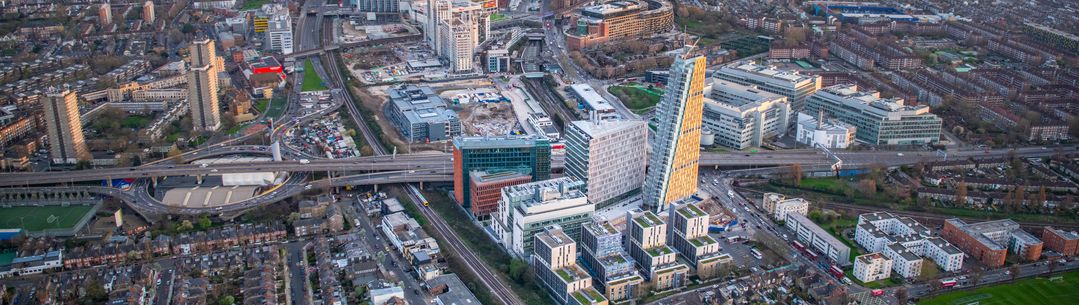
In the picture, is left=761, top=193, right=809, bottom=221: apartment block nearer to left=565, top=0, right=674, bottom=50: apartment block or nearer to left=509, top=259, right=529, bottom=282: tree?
left=509, top=259, right=529, bottom=282: tree

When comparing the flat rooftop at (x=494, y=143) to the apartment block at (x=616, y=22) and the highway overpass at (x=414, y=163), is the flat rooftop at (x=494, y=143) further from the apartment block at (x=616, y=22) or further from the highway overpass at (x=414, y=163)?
the apartment block at (x=616, y=22)

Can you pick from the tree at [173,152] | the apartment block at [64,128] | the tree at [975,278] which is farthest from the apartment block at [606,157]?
the apartment block at [64,128]

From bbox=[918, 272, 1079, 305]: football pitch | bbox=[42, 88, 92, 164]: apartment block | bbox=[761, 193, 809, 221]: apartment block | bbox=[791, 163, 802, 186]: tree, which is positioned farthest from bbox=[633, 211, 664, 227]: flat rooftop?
bbox=[42, 88, 92, 164]: apartment block

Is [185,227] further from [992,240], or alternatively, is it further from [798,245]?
[992,240]

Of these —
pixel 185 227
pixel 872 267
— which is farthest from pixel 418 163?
pixel 872 267

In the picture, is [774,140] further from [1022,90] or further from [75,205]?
[75,205]

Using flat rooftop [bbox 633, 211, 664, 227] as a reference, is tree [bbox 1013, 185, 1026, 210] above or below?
below

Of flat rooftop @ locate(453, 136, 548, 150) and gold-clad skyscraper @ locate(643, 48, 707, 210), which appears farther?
flat rooftop @ locate(453, 136, 548, 150)
